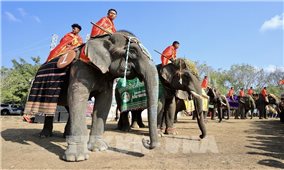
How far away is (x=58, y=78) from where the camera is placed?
22.3ft

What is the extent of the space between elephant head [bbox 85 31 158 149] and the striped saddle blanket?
47.1 inches

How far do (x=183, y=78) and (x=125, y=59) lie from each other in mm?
3202

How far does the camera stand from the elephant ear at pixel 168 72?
9.01m

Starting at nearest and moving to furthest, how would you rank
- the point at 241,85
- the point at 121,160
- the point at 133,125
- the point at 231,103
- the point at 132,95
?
the point at 121,160 < the point at 132,95 < the point at 133,125 < the point at 231,103 < the point at 241,85

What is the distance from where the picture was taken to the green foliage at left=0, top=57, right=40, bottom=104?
41562 millimetres

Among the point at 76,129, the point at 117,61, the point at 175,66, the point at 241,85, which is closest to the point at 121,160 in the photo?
the point at 76,129

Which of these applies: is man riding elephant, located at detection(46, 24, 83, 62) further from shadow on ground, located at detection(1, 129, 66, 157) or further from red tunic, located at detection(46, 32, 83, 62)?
shadow on ground, located at detection(1, 129, 66, 157)

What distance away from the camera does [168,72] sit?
9086 millimetres

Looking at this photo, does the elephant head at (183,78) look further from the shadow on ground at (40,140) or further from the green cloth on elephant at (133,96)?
the shadow on ground at (40,140)

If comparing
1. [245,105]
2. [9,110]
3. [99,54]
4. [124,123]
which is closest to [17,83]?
[9,110]

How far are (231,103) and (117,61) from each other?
1897 cm

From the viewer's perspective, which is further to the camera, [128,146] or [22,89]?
[22,89]

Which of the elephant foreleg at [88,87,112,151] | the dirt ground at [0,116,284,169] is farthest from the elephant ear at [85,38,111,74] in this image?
the dirt ground at [0,116,284,169]

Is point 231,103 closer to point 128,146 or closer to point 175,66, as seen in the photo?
point 175,66
